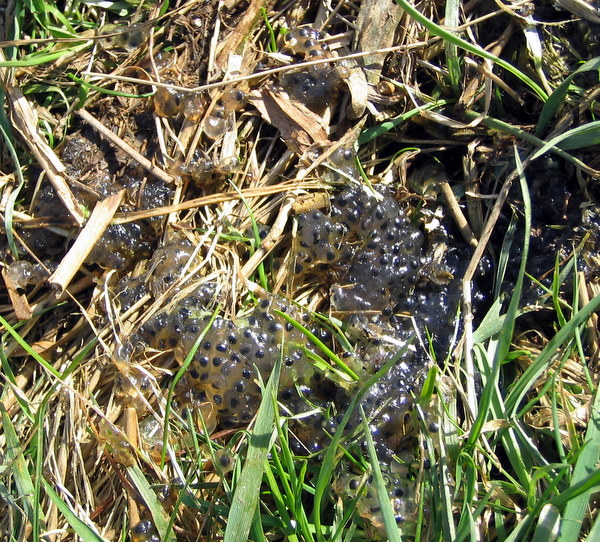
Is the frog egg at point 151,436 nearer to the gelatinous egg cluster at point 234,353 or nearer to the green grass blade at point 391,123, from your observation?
the gelatinous egg cluster at point 234,353

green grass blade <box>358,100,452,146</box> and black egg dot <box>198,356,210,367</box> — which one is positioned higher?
green grass blade <box>358,100,452,146</box>

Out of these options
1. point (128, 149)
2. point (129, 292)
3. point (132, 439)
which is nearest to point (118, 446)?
point (132, 439)

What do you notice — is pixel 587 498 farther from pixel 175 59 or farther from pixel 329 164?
pixel 175 59

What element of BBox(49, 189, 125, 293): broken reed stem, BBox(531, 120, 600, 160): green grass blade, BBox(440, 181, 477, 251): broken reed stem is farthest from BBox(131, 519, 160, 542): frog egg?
BBox(531, 120, 600, 160): green grass blade

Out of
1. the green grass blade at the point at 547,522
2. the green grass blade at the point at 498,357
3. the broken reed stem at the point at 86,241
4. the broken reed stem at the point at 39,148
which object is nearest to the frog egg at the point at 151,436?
the broken reed stem at the point at 86,241

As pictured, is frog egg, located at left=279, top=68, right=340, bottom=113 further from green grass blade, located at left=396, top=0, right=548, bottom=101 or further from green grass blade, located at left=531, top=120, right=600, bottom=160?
green grass blade, located at left=531, top=120, right=600, bottom=160

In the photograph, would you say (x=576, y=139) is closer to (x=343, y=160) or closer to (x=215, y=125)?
(x=343, y=160)
